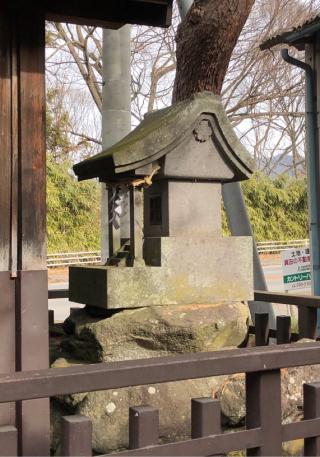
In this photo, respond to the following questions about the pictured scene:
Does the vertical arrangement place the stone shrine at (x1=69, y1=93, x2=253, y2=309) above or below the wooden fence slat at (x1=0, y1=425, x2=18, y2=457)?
above

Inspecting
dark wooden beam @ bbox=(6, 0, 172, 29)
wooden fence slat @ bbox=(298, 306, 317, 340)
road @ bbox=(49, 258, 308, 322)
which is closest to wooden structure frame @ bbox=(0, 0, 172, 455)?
dark wooden beam @ bbox=(6, 0, 172, 29)

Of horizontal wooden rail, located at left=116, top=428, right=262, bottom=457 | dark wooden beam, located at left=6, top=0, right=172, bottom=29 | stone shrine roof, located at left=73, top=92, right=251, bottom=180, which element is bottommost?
horizontal wooden rail, located at left=116, top=428, right=262, bottom=457

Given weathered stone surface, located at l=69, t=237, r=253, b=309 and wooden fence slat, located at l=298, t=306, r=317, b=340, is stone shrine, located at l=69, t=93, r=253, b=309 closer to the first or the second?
weathered stone surface, located at l=69, t=237, r=253, b=309

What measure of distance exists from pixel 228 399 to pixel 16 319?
1380 mm

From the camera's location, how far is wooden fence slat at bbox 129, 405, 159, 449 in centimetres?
198

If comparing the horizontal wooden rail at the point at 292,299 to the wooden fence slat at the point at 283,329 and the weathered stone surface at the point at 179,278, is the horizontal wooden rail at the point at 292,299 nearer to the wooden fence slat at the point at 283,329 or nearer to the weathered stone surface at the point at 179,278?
the wooden fence slat at the point at 283,329

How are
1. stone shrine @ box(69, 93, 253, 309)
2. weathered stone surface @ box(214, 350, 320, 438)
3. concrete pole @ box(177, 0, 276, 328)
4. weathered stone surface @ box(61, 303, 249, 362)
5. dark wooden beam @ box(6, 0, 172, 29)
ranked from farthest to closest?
concrete pole @ box(177, 0, 276, 328) < stone shrine @ box(69, 93, 253, 309) < weathered stone surface @ box(61, 303, 249, 362) < weathered stone surface @ box(214, 350, 320, 438) < dark wooden beam @ box(6, 0, 172, 29)

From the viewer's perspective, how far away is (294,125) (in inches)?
938

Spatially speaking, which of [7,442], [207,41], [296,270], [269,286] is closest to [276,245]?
[269,286]

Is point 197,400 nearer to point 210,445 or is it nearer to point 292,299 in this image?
point 210,445

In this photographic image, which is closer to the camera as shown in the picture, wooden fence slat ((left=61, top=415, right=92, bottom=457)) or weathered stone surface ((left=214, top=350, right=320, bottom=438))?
wooden fence slat ((left=61, top=415, right=92, bottom=457))

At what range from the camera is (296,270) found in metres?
8.31

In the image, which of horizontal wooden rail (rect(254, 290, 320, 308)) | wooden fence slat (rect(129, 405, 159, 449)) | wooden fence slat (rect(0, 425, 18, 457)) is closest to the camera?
wooden fence slat (rect(0, 425, 18, 457))

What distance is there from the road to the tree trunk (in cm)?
591
